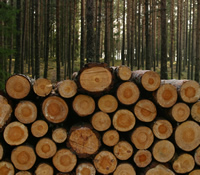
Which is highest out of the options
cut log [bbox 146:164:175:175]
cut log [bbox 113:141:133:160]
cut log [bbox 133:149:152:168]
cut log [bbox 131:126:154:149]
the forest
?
the forest

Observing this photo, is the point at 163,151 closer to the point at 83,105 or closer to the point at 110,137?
the point at 110,137

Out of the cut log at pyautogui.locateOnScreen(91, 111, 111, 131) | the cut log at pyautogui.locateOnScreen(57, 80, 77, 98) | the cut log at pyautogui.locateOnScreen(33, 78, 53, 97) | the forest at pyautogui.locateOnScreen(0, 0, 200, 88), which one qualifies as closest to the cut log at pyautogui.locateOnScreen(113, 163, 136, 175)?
the cut log at pyautogui.locateOnScreen(91, 111, 111, 131)

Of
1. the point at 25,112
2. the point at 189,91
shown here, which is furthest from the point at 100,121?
the point at 189,91

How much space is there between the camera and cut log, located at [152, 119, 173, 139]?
330 centimetres

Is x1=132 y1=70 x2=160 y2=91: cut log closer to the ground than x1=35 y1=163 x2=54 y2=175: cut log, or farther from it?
farther from it

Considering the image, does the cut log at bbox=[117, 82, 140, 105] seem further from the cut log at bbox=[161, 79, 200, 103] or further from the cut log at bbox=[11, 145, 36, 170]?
the cut log at bbox=[11, 145, 36, 170]

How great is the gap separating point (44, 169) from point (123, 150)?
1.28 metres

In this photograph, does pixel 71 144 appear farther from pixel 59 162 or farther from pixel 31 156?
pixel 31 156

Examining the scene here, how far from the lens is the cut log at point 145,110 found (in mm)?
3316

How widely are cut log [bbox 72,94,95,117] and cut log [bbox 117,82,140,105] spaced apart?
476 millimetres

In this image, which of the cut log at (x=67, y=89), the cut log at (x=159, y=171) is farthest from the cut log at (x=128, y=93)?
the cut log at (x=159, y=171)

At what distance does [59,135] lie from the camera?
10.6 feet

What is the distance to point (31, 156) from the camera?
3174 mm

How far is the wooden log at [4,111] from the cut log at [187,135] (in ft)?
8.74
